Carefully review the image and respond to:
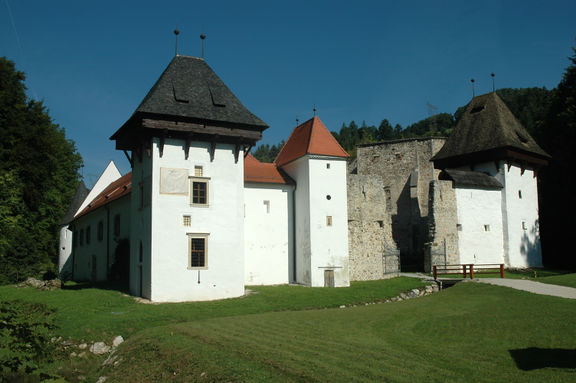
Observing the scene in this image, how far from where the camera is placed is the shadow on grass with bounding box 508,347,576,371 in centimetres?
931

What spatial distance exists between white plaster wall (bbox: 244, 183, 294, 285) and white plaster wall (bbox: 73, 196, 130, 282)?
6.63 m

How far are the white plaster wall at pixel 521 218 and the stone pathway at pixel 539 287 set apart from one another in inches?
404

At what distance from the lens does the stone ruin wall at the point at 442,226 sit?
30.1 meters

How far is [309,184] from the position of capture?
25625 mm

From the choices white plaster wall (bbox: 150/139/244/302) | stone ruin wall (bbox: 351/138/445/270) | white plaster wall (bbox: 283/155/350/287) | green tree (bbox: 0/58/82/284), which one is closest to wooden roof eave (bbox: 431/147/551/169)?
stone ruin wall (bbox: 351/138/445/270)

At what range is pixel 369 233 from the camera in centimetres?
2823

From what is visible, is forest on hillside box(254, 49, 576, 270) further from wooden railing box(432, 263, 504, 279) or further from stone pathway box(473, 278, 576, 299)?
stone pathway box(473, 278, 576, 299)

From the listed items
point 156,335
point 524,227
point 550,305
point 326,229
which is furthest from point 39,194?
point 524,227

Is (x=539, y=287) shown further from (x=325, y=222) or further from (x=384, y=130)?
(x=384, y=130)

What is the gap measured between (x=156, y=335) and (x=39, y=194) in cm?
2482

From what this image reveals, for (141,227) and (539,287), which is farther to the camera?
(141,227)

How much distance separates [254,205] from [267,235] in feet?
5.82

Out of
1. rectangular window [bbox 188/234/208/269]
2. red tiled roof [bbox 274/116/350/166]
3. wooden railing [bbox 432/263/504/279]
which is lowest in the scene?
wooden railing [bbox 432/263/504/279]

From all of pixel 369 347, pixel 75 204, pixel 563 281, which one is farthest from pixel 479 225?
pixel 75 204
